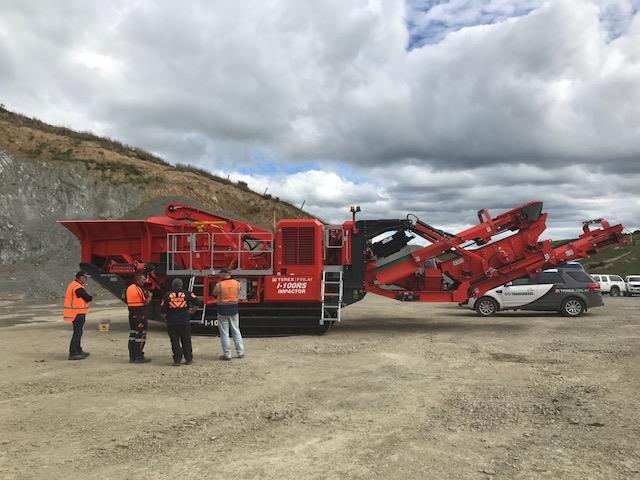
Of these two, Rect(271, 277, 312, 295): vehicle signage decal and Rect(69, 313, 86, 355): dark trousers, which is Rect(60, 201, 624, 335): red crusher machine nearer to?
Rect(271, 277, 312, 295): vehicle signage decal

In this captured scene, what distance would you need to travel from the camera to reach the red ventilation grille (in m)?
13.1

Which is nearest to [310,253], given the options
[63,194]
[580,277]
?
[580,277]

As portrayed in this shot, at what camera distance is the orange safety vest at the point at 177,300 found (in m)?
9.38

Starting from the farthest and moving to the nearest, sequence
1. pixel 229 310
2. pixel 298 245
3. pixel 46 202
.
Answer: pixel 46 202, pixel 298 245, pixel 229 310

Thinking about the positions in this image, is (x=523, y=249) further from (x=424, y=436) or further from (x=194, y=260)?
(x=424, y=436)

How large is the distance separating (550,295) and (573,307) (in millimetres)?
804

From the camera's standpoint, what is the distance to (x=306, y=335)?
12992 millimetres

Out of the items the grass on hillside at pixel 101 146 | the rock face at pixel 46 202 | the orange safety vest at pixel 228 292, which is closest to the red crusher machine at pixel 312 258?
the orange safety vest at pixel 228 292

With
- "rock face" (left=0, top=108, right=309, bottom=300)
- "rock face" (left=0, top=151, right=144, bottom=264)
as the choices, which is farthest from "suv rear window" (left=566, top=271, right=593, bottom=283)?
"rock face" (left=0, top=151, right=144, bottom=264)

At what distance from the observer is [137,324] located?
9789mm

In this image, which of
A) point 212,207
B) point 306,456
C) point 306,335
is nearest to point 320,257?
point 306,335

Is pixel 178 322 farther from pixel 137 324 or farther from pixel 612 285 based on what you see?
pixel 612 285

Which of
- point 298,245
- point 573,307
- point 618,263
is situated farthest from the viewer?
point 618,263

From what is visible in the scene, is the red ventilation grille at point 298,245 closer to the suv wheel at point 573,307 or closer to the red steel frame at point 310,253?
the red steel frame at point 310,253
